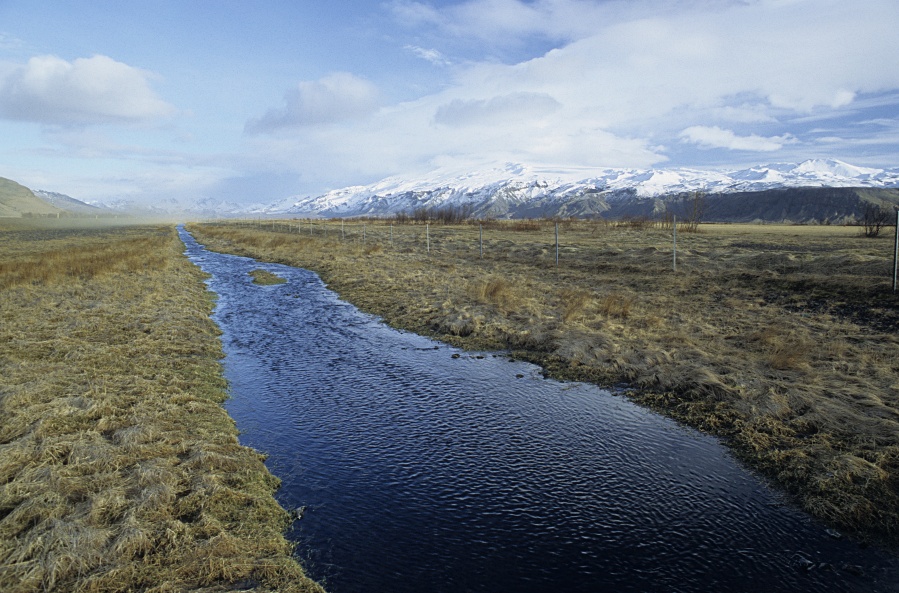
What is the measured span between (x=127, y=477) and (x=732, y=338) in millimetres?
13741

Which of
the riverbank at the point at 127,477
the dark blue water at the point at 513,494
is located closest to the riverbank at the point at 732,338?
the dark blue water at the point at 513,494

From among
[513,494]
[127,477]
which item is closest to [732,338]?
[513,494]

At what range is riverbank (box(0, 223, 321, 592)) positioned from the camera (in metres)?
5.07

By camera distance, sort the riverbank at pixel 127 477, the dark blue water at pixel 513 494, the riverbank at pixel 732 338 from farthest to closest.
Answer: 1. the riverbank at pixel 732 338
2. the dark blue water at pixel 513 494
3. the riverbank at pixel 127 477

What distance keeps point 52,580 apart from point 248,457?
3.03m

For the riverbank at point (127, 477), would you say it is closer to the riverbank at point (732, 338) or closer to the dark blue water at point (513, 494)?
the dark blue water at point (513, 494)

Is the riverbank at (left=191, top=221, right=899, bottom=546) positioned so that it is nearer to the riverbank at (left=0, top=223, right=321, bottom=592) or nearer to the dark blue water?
the dark blue water

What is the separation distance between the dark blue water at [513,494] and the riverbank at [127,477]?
1.75 ft

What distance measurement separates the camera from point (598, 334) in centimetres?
1409

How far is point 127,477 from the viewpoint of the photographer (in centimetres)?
663

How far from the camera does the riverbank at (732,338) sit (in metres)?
7.44

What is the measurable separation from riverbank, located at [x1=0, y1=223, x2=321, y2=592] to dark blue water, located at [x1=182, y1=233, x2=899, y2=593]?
53 centimetres

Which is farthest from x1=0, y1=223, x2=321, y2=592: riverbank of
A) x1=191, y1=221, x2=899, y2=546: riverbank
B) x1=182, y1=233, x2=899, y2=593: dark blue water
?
x1=191, y1=221, x2=899, y2=546: riverbank

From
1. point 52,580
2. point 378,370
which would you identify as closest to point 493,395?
point 378,370
